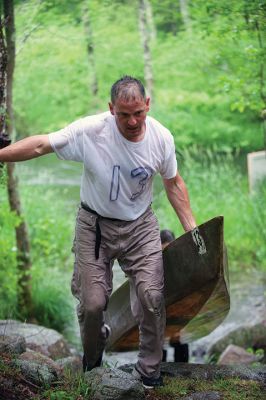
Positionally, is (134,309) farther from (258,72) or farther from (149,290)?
(258,72)

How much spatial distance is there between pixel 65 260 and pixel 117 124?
308 inches

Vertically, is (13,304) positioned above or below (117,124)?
below

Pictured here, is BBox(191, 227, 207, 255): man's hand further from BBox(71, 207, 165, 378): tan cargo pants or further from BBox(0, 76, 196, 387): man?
BBox(71, 207, 165, 378): tan cargo pants

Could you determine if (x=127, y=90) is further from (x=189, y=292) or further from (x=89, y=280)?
(x=189, y=292)

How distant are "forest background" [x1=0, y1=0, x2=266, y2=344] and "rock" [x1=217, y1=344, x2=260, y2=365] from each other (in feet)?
6.89

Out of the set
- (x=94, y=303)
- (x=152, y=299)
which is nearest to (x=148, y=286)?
(x=152, y=299)

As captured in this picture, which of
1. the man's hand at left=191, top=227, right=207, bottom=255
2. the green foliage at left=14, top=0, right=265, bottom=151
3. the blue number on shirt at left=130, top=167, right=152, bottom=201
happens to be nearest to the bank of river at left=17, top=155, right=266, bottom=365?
the man's hand at left=191, top=227, right=207, bottom=255

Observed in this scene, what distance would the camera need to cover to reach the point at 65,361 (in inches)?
242

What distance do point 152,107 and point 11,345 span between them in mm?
15773

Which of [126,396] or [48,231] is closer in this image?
[126,396]

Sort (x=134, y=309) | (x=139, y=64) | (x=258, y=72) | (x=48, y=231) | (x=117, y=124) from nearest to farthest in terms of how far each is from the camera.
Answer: (x=117, y=124) < (x=134, y=309) < (x=258, y=72) < (x=48, y=231) < (x=139, y=64)

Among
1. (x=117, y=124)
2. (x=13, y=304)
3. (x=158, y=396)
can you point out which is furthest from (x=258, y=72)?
(x=158, y=396)

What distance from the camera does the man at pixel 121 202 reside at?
4.47 m

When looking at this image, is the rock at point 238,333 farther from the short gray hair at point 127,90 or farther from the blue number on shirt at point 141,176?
the short gray hair at point 127,90
